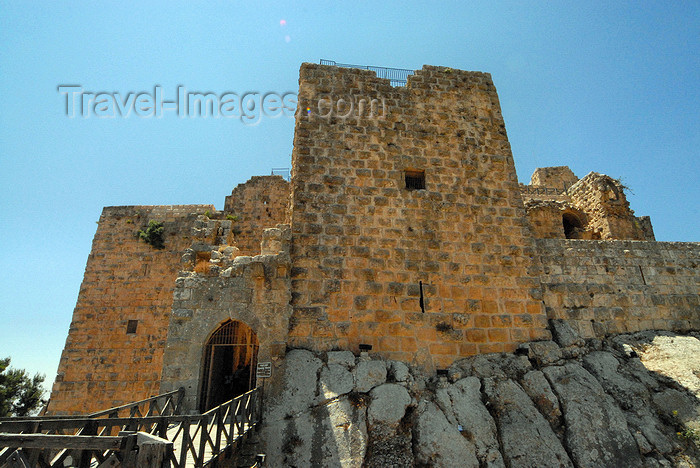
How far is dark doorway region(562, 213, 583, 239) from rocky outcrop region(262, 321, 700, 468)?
6285 mm

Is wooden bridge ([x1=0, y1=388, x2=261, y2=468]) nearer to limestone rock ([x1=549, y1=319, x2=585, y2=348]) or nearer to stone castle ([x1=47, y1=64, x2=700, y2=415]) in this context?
stone castle ([x1=47, y1=64, x2=700, y2=415])

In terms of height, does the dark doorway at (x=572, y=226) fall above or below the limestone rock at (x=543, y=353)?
above

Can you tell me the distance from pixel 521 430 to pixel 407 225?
160 inches

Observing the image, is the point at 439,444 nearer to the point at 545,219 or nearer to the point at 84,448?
the point at 84,448

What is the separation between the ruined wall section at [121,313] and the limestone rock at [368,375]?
806 centimetres

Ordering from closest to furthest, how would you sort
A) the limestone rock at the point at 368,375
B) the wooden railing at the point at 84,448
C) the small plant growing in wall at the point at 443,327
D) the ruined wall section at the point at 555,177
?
the wooden railing at the point at 84,448 < the limestone rock at the point at 368,375 < the small plant growing in wall at the point at 443,327 < the ruined wall section at the point at 555,177

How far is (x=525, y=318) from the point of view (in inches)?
304

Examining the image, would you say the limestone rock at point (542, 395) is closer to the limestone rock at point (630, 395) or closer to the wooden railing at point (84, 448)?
the limestone rock at point (630, 395)

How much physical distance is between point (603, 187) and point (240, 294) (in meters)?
11.6

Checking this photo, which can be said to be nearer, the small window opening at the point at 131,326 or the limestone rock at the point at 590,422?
the limestone rock at the point at 590,422

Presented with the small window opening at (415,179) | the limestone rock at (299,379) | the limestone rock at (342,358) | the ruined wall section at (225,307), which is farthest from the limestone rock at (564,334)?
the ruined wall section at (225,307)

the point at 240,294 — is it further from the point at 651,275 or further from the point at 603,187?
the point at 603,187

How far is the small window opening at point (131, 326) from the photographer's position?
12195mm

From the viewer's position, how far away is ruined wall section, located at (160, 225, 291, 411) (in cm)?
654
